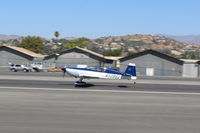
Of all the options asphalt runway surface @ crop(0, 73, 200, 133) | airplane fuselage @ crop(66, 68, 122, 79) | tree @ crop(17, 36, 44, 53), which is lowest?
asphalt runway surface @ crop(0, 73, 200, 133)

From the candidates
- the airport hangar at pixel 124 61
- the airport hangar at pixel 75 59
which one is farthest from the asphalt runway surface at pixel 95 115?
the airport hangar at pixel 75 59

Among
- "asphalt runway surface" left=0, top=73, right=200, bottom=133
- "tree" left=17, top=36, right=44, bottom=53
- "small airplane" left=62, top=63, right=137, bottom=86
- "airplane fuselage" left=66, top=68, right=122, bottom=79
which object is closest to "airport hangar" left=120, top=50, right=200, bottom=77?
"small airplane" left=62, top=63, right=137, bottom=86

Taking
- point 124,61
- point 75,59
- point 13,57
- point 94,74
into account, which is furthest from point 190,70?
point 94,74

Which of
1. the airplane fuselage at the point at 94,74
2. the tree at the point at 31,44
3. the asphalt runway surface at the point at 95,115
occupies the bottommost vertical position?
the asphalt runway surface at the point at 95,115

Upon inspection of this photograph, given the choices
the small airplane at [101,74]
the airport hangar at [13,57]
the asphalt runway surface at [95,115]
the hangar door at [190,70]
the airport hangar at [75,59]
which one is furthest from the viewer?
the airport hangar at [13,57]

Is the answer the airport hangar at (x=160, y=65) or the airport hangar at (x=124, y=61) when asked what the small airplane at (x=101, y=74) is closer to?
the airport hangar at (x=124, y=61)

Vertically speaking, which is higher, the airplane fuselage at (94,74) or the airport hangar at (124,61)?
the airport hangar at (124,61)

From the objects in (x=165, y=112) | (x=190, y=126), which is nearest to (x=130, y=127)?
(x=190, y=126)

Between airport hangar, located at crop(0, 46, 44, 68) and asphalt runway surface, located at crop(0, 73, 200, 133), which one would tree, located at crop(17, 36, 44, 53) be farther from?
asphalt runway surface, located at crop(0, 73, 200, 133)

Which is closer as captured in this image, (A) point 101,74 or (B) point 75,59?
(A) point 101,74

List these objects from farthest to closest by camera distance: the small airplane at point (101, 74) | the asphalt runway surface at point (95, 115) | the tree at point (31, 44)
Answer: the tree at point (31, 44), the small airplane at point (101, 74), the asphalt runway surface at point (95, 115)

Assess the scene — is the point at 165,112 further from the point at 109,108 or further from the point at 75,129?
the point at 75,129

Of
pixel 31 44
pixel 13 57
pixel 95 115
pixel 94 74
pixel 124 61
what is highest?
pixel 31 44

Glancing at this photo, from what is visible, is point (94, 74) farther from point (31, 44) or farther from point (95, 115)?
point (31, 44)
